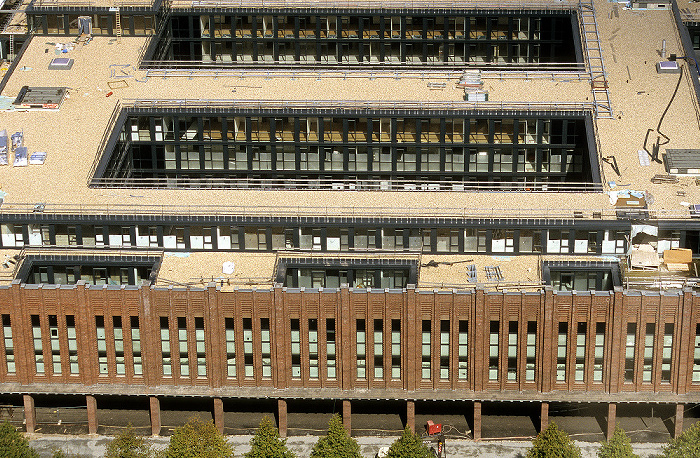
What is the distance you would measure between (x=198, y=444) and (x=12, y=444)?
18052mm

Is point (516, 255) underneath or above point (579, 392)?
above

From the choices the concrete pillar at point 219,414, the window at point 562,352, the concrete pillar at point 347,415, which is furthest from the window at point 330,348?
the window at point 562,352

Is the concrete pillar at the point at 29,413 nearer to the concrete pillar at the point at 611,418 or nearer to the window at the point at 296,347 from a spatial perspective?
the window at the point at 296,347

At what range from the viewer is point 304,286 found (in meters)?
189

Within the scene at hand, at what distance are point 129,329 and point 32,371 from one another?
11.6m

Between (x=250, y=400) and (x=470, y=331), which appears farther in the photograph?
(x=250, y=400)

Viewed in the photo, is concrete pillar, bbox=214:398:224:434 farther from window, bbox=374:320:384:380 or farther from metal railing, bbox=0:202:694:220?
metal railing, bbox=0:202:694:220

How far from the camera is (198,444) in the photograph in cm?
17462

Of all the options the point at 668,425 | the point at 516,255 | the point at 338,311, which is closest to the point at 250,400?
the point at 338,311

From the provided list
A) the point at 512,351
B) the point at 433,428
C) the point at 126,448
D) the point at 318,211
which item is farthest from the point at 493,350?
the point at 126,448

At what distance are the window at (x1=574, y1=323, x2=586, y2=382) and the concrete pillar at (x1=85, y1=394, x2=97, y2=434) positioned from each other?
50347 millimetres

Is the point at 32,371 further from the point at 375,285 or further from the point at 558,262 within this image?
the point at 558,262

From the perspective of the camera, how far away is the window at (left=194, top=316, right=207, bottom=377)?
18362 centimetres

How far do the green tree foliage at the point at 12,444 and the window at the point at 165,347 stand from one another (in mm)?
16806
